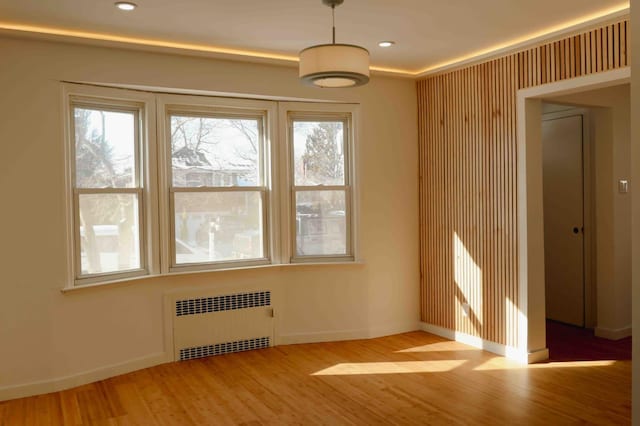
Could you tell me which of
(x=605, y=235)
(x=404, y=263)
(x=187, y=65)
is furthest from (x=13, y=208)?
(x=605, y=235)

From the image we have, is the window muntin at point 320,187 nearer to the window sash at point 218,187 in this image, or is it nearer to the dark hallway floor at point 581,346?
the window sash at point 218,187

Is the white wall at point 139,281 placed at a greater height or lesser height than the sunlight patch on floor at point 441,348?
greater

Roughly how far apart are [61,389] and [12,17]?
2850 mm

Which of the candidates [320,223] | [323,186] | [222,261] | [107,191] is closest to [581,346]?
[320,223]

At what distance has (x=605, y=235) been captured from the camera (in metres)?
5.57

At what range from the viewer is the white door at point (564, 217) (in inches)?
235

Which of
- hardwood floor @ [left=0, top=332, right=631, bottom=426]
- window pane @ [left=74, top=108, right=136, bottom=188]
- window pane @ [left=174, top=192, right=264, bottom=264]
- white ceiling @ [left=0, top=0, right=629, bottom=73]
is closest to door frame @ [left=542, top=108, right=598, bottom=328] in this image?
hardwood floor @ [left=0, top=332, right=631, bottom=426]

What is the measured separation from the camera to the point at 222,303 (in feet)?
17.4

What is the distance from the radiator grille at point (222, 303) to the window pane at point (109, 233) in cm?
59

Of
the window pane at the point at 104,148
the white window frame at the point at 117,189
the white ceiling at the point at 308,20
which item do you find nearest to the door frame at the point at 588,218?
the white ceiling at the point at 308,20

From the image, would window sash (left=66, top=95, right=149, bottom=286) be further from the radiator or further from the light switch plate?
the light switch plate

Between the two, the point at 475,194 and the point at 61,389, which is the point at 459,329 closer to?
the point at 475,194

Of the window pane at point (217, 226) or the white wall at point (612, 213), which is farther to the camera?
the white wall at point (612, 213)

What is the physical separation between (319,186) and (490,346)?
7.55ft
